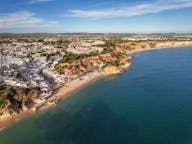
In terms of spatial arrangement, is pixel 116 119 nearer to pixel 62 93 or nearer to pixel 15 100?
pixel 62 93

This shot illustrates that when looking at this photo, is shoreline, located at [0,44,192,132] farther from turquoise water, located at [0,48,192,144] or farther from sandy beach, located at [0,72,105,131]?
turquoise water, located at [0,48,192,144]

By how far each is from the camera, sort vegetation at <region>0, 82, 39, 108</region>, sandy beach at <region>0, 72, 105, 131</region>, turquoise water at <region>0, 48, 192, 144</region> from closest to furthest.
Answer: turquoise water at <region>0, 48, 192, 144</region> < sandy beach at <region>0, 72, 105, 131</region> < vegetation at <region>0, 82, 39, 108</region>

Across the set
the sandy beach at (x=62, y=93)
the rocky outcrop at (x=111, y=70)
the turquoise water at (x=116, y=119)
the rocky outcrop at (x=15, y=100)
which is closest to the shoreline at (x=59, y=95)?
the sandy beach at (x=62, y=93)

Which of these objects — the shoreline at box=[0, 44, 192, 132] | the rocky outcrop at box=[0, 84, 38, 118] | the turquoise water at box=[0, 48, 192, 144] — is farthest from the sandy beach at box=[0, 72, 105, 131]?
the turquoise water at box=[0, 48, 192, 144]

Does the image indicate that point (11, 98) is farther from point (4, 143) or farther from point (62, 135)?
point (62, 135)

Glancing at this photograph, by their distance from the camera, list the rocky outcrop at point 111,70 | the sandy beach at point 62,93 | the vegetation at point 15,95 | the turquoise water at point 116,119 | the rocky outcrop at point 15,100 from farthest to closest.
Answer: the rocky outcrop at point 111,70 → the vegetation at point 15,95 → the rocky outcrop at point 15,100 → the sandy beach at point 62,93 → the turquoise water at point 116,119

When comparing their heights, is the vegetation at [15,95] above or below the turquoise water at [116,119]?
above

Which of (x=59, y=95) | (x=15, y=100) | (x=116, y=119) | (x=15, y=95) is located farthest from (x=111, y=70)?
(x=15, y=100)

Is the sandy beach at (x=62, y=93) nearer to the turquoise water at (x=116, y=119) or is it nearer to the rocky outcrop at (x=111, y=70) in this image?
the turquoise water at (x=116, y=119)
